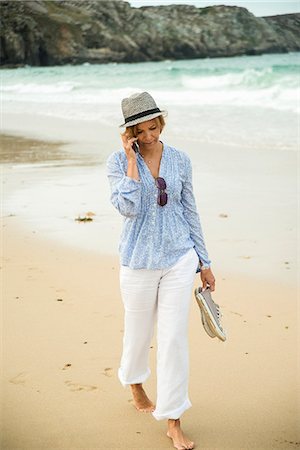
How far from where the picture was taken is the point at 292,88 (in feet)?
78.5

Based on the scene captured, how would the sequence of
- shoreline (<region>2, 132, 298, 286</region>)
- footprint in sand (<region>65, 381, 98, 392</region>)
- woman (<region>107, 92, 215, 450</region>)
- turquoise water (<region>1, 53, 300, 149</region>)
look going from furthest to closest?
turquoise water (<region>1, 53, 300, 149</region>) < shoreline (<region>2, 132, 298, 286</region>) < footprint in sand (<region>65, 381, 98, 392</region>) < woman (<region>107, 92, 215, 450</region>)

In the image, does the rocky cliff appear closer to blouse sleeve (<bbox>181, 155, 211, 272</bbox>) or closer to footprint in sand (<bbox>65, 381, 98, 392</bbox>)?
footprint in sand (<bbox>65, 381, 98, 392</bbox>)

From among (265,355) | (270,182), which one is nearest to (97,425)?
(265,355)

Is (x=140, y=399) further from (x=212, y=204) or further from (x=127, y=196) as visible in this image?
(x=212, y=204)

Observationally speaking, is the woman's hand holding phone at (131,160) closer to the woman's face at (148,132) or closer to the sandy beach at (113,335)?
the woman's face at (148,132)

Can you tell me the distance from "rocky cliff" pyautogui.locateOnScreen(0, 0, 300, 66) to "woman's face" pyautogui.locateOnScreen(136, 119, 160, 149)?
78.6 meters

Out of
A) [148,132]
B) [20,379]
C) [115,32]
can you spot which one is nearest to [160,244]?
[148,132]

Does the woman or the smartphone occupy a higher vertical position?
the smartphone

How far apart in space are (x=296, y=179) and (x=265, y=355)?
5446 mm

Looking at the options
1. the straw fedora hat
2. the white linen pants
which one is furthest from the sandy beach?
the straw fedora hat

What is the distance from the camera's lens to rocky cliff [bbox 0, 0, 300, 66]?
290 feet

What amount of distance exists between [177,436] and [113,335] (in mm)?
1288

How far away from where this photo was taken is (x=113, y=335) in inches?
190

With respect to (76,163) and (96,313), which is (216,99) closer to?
(76,163)
